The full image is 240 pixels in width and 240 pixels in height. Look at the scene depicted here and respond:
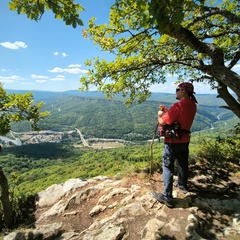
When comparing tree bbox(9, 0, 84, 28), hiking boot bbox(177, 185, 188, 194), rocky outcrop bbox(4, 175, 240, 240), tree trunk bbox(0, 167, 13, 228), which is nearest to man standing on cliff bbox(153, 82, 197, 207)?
rocky outcrop bbox(4, 175, 240, 240)

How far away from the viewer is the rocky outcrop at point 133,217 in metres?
3.47

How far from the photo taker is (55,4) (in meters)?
3.36

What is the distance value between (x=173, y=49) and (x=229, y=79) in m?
2.70

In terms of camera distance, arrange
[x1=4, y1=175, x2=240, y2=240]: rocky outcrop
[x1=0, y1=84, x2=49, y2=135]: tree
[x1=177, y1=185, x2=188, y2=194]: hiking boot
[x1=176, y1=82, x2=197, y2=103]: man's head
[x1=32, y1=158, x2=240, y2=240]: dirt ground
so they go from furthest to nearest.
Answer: [x1=0, y1=84, x2=49, y2=135]: tree
[x1=177, y1=185, x2=188, y2=194]: hiking boot
[x1=176, y1=82, x2=197, y2=103]: man's head
[x1=32, y1=158, x2=240, y2=240]: dirt ground
[x1=4, y1=175, x2=240, y2=240]: rocky outcrop

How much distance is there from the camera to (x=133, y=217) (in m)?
3.97

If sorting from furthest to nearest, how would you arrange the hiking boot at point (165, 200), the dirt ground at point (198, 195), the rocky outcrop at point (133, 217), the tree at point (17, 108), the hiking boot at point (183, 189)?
the tree at point (17, 108) → the hiking boot at point (183, 189) → the hiking boot at point (165, 200) → the dirt ground at point (198, 195) → the rocky outcrop at point (133, 217)

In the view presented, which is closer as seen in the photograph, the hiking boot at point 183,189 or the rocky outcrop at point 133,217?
the rocky outcrop at point 133,217

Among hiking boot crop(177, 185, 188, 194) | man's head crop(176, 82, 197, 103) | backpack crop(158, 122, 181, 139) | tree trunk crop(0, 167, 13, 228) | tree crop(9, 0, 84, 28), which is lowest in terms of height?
tree trunk crop(0, 167, 13, 228)

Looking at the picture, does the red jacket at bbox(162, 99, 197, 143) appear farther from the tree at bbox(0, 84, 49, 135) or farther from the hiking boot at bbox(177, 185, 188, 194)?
the tree at bbox(0, 84, 49, 135)

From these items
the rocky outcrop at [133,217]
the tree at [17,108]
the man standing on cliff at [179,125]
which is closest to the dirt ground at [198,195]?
the rocky outcrop at [133,217]

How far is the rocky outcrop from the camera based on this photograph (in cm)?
347

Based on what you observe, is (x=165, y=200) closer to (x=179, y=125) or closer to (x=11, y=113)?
(x=179, y=125)

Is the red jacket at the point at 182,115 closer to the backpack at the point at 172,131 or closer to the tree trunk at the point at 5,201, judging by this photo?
the backpack at the point at 172,131

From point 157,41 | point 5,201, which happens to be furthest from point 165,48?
point 5,201
